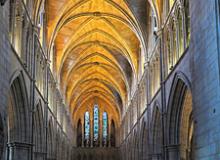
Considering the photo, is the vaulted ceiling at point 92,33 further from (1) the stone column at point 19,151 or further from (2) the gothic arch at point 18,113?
(1) the stone column at point 19,151

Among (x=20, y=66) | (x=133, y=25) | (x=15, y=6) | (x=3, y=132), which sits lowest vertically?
(x=3, y=132)

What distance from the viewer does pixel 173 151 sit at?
26.3 m

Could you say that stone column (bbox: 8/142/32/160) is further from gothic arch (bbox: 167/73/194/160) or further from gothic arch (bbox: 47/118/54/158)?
gothic arch (bbox: 47/118/54/158)

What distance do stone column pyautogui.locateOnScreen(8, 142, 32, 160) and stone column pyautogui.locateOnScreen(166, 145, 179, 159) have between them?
349 inches

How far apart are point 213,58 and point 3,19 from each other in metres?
8.91

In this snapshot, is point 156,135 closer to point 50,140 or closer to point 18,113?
point 50,140

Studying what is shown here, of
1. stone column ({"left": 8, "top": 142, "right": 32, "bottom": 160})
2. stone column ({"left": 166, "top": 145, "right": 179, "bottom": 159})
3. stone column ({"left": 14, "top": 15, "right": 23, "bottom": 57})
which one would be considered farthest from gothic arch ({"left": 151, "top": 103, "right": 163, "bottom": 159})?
stone column ({"left": 14, "top": 15, "right": 23, "bottom": 57})

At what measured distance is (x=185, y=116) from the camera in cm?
2542

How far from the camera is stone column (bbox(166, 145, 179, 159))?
2619cm

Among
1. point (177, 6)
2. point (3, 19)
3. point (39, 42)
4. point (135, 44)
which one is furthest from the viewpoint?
point (135, 44)

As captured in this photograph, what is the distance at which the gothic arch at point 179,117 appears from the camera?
24.5 metres

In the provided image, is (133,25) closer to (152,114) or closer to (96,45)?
(152,114)

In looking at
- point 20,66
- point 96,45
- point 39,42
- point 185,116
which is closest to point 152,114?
point 185,116

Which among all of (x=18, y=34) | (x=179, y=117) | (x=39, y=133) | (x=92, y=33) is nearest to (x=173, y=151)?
(x=179, y=117)
